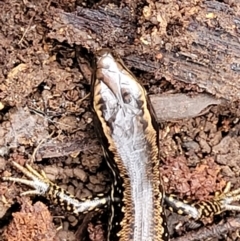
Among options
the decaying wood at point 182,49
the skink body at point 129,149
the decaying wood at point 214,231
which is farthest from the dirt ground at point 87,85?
the decaying wood at point 214,231

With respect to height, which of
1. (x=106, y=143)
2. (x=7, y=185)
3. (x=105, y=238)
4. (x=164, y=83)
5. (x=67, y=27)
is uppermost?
Answer: (x=67, y=27)

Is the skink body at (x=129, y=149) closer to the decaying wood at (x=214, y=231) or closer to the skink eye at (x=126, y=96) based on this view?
the skink eye at (x=126, y=96)

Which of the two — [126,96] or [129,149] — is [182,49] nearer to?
[126,96]

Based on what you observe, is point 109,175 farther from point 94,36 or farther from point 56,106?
point 94,36

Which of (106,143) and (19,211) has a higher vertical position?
(106,143)

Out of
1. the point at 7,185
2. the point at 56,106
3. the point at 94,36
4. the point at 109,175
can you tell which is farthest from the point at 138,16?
the point at 7,185

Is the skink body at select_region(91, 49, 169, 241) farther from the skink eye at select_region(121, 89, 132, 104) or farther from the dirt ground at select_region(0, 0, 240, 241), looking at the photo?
the dirt ground at select_region(0, 0, 240, 241)

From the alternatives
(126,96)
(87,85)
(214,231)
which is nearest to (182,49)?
(126,96)
